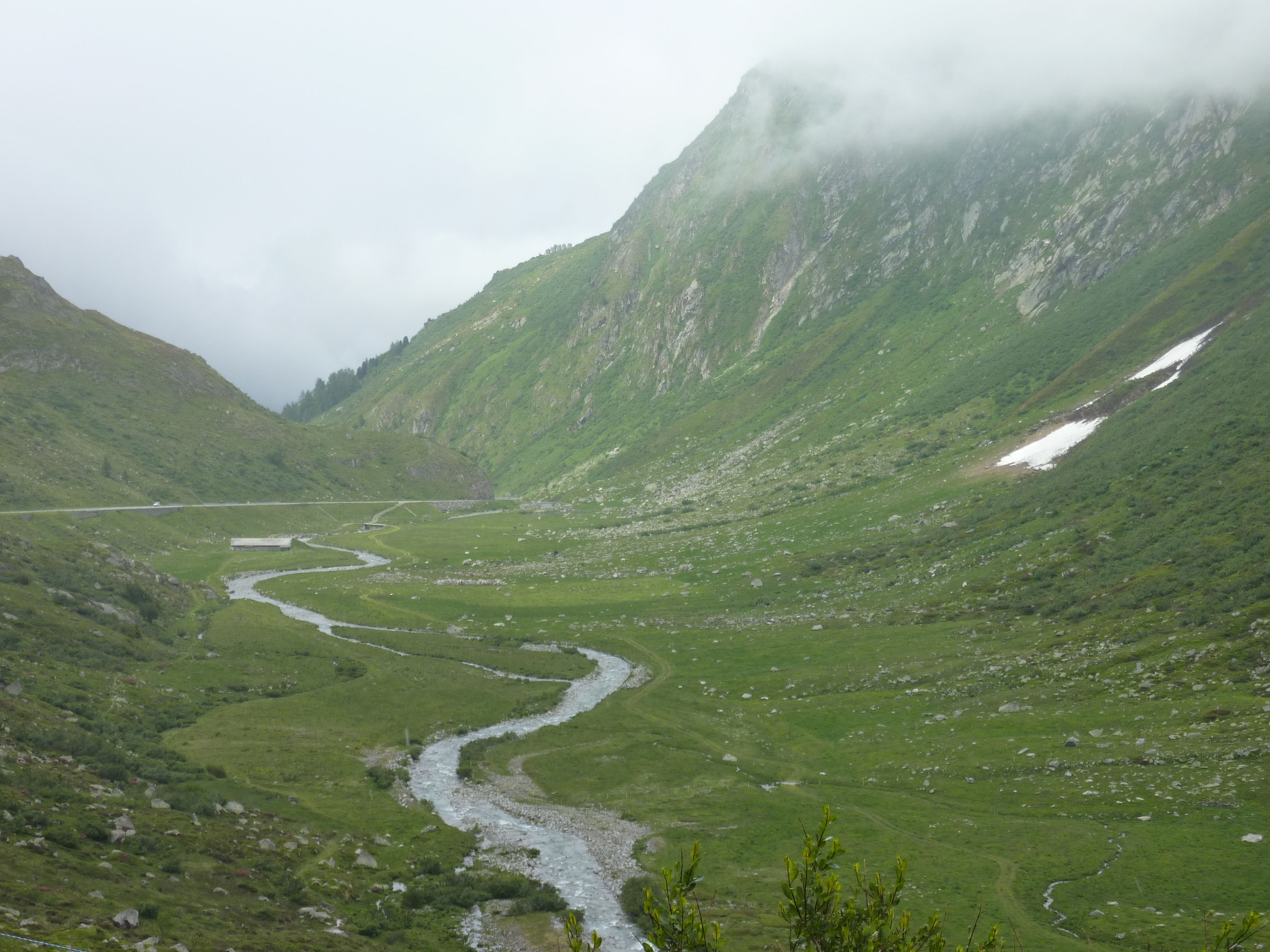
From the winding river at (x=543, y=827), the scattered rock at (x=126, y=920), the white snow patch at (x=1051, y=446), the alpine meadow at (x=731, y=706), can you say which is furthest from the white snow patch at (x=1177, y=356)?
the scattered rock at (x=126, y=920)

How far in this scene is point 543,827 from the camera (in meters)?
51.6

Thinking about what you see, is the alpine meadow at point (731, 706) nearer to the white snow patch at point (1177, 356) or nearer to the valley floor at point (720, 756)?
the valley floor at point (720, 756)

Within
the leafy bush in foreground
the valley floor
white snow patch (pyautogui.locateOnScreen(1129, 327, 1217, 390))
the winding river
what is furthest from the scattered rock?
white snow patch (pyautogui.locateOnScreen(1129, 327, 1217, 390))

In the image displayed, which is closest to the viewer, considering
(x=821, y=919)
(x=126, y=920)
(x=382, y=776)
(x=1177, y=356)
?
(x=821, y=919)

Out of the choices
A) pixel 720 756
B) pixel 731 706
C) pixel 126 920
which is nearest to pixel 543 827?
pixel 720 756

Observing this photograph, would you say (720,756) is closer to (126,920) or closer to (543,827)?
(543,827)

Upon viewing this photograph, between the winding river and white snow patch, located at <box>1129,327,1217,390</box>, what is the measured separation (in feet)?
308

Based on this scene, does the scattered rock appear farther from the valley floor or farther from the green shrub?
the green shrub

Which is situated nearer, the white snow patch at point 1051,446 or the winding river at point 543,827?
the winding river at point 543,827

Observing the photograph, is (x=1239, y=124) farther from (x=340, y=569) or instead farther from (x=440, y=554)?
(x=340, y=569)

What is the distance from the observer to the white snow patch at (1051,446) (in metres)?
125

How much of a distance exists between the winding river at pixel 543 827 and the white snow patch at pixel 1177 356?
94.0 metres

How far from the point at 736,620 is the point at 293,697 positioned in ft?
161

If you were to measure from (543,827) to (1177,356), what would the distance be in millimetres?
122658
